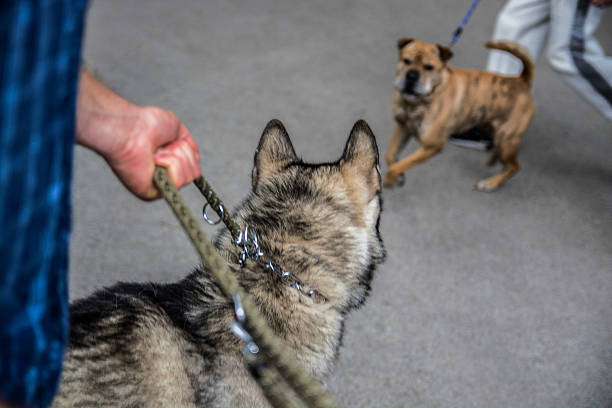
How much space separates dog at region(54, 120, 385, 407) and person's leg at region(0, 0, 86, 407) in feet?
1.50

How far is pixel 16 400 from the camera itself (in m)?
0.61

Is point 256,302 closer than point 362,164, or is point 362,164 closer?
point 256,302

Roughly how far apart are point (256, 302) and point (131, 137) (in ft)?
1.75

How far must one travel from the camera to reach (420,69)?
111 inches

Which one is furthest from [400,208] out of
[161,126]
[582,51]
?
[161,126]

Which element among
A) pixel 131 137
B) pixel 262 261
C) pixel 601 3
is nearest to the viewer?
pixel 131 137

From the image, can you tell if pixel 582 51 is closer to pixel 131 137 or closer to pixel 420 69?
pixel 420 69

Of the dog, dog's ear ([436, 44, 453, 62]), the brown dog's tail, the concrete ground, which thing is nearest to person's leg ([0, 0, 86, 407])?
the dog

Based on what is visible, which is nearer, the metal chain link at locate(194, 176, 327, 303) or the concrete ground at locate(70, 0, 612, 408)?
the metal chain link at locate(194, 176, 327, 303)

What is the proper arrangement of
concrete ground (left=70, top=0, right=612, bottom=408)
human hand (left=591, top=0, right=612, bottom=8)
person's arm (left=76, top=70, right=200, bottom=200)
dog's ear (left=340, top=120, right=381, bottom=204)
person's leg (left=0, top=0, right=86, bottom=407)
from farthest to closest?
human hand (left=591, top=0, right=612, bottom=8)
concrete ground (left=70, top=0, right=612, bottom=408)
dog's ear (left=340, top=120, right=381, bottom=204)
person's arm (left=76, top=70, right=200, bottom=200)
person's leg (left=0, top=0, right=86, bottom=407)

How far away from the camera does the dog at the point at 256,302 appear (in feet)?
3.61

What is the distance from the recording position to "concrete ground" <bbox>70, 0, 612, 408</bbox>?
2164 millimetres

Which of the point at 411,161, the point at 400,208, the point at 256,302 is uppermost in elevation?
the point at 256,302

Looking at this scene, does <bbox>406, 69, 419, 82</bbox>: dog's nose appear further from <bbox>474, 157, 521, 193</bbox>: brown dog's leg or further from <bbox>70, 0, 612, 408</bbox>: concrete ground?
<bbox>474, 157, 521, 193</bbox>: brown dog's leg
